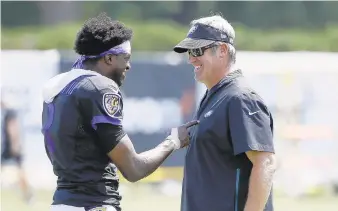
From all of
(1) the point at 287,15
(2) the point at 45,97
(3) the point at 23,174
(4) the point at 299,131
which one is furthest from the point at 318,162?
(1) the point at 287,15

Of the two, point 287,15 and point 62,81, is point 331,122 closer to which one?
point 62,81

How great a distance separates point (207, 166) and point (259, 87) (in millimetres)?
10214

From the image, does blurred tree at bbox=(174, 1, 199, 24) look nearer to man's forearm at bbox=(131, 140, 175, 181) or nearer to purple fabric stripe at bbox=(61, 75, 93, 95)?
man's forearm at bbox=(131, 140, 175, 181)

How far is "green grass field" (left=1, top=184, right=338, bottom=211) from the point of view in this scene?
12.7m

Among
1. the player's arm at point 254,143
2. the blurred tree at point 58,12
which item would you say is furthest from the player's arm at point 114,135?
the blurred tree at point 58,12

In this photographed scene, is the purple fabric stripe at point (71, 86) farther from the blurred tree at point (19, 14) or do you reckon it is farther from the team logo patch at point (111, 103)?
the blurred tree at point (19, 14)

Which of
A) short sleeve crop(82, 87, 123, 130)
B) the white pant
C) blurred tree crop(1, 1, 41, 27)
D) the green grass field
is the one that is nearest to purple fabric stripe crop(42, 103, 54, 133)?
short sleeve crop(82, 87, 123, 130)

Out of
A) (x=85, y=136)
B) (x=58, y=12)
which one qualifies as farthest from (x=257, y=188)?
(x=58, y=12)

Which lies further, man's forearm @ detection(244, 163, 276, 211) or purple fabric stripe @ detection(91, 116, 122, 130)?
purple fabric stripe @ detection(91, 116, 122, 130)

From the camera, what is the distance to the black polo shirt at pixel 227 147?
14.8 ft

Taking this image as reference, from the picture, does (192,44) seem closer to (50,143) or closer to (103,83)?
(103,83)

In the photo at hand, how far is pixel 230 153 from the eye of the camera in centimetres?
457

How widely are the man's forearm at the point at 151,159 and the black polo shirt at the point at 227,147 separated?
1.31ft

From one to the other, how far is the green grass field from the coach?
25.5 feet
